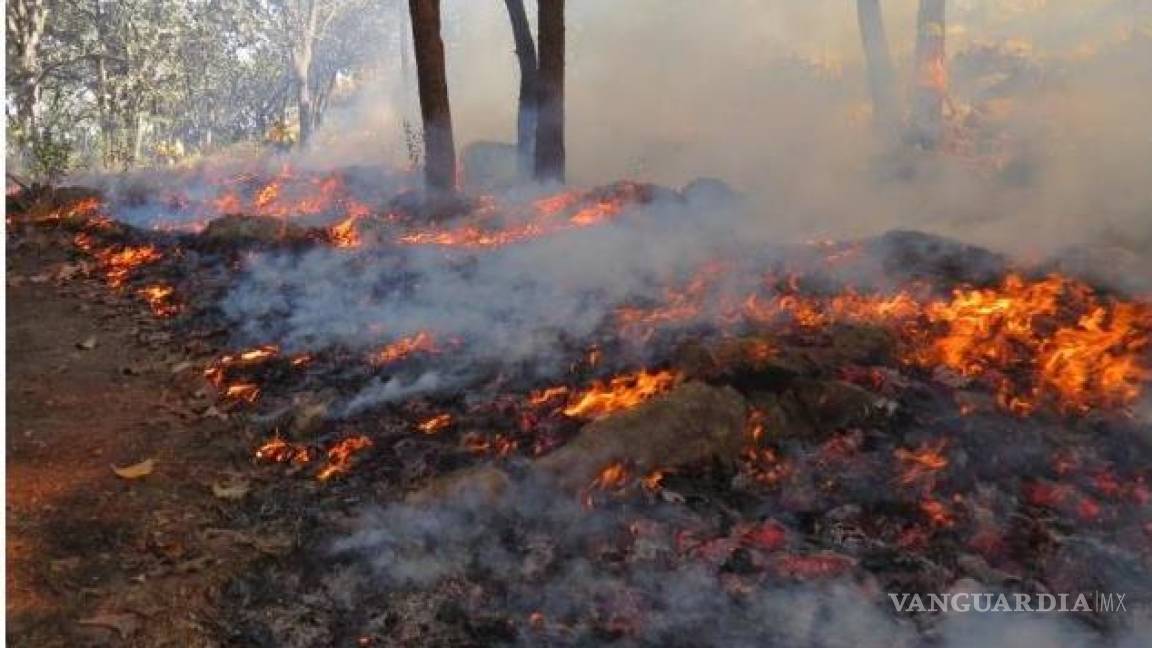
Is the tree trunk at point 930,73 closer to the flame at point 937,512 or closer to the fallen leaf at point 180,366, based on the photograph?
the flame at point 937,512

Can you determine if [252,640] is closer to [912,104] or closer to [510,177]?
[510,177]

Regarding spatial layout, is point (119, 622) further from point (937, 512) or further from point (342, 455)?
point (937, 512)

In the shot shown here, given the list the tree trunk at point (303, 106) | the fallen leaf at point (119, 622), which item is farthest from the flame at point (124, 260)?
the tree trunk at point (303, 106)

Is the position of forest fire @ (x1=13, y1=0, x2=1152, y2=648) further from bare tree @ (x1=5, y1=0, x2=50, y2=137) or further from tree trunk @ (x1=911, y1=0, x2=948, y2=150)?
bare tree @ (x1=5, y1=0, x2=50, y2=137)

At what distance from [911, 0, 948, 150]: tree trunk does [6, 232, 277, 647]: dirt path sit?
14.6 meters

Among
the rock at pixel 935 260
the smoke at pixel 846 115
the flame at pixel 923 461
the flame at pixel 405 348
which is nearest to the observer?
the flame at pixel 923 461

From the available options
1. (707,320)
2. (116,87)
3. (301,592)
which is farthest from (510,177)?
(116,87)

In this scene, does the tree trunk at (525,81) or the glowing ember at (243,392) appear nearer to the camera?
the glowing ember at (243,392)

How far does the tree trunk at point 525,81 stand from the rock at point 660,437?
8443mm

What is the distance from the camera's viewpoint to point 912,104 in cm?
1727

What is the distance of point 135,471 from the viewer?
562cm

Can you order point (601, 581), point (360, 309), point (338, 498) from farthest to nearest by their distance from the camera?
point (360, 309) → point (338, 498) → point (601, 581)

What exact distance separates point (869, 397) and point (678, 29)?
24312 millimetres

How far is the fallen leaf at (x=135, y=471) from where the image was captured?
557 centimetres
